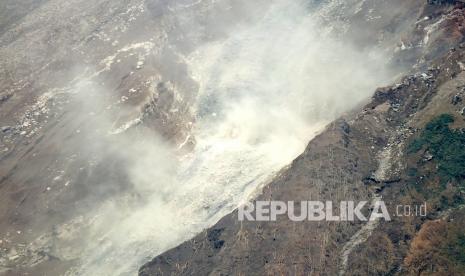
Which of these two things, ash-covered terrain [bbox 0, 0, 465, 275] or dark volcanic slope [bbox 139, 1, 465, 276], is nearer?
dark volcanic slope [bbox 139, 1, 465, 276]

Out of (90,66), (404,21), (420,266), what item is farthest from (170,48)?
(420,266)

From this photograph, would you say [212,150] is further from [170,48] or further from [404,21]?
[404,21]

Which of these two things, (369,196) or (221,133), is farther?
(221,133)

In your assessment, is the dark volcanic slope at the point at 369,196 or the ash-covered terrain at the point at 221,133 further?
the ash-covered terrain at the point at 221,133
